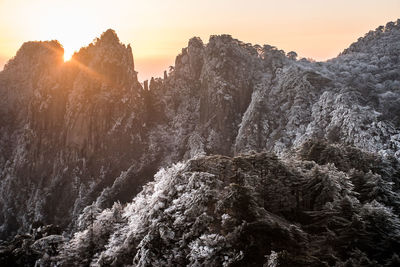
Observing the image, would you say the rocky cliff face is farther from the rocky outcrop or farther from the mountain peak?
the rocky outcrop

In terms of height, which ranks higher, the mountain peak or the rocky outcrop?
the mountain peak

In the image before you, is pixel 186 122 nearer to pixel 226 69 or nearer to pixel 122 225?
pixel 226 69

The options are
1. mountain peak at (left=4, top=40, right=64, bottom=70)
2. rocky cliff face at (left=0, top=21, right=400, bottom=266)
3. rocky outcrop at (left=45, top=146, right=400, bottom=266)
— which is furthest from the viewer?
mountain peak at (left=4, top=40, right=64, bottom=70)

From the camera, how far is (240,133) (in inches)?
5330

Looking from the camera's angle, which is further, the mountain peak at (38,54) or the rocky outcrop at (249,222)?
the mountain peak at (38,54)

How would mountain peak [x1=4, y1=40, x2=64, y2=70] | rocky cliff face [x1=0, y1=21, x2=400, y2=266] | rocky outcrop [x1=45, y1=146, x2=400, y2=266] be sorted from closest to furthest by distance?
rocky outcrop [x1=45, y1=146, x2=400, y2=266] → rocky cliff face [x1=0, y1=21, x2=400, y2=266] → mountain peak [x1=4, y1=40, x2=64, y2=70]

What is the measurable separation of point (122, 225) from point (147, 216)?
4.96 m

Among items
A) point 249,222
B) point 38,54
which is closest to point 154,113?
point 38,54

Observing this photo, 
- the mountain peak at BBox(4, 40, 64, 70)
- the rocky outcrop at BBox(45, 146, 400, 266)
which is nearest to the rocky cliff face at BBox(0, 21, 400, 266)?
the mountain peak at BBox(4, 40, 64, 70)

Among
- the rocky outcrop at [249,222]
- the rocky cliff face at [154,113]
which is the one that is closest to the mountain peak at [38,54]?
the rocky cliff face at [154,113]

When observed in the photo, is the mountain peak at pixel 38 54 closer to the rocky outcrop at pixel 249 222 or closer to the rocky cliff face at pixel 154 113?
the rocky cliff face at pixel 154 113

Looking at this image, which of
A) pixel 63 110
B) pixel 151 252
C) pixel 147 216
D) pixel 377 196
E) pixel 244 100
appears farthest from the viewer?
pixel 63 110

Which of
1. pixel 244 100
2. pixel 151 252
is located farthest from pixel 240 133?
pixel 151 252

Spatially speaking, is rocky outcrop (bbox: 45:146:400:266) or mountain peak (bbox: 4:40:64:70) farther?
mountain peak (bbox: 4:40:64:70)
